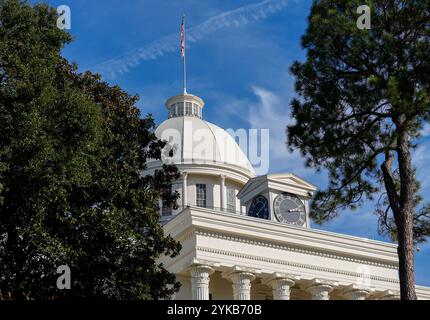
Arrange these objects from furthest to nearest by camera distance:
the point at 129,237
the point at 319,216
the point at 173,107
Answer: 1. the point at 173,107
2. the point at 129,237
3. the point at 319,216

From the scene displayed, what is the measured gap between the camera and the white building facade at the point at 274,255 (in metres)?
42.2

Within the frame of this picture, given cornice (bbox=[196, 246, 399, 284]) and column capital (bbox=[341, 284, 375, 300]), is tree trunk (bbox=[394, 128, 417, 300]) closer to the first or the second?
cornice (bbox=[196, 246, 399, 284])

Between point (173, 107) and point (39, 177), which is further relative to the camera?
point (173, 107)

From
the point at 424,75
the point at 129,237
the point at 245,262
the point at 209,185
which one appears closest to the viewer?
the point at 424,75

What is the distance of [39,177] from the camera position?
2395 centimetres

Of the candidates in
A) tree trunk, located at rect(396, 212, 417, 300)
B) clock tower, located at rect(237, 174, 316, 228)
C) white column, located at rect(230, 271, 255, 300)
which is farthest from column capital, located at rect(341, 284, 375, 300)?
tree trunk, located at rect(396, 212, 417, 300)

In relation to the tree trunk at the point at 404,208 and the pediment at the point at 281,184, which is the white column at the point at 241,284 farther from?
the tree trunk at the point at 404,208

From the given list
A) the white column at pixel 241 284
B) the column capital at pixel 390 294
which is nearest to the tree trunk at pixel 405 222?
the white column at pixel 241 284

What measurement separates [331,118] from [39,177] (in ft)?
28.4

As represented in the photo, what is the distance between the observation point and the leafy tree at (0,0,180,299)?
23.9 meters

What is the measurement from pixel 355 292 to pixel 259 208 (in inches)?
293

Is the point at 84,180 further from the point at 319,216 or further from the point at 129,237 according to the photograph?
the point at 319,216

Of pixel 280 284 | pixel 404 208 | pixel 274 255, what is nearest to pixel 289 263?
pixel 274 255

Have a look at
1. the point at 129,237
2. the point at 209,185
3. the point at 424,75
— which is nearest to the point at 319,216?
the point at 424,75
